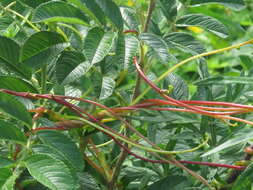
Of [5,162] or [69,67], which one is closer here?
[5,162]

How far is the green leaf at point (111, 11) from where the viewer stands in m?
0.79

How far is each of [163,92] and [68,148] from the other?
0.62ft

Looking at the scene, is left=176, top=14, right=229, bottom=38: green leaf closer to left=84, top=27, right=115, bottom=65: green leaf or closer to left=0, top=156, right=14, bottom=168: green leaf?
left=84, top=27, right=115, bottom=65: green leaf

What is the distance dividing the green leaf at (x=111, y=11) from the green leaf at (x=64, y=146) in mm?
194

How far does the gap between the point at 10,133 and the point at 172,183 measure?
1.10 ft

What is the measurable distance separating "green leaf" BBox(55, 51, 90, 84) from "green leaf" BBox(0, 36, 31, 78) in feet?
0.20

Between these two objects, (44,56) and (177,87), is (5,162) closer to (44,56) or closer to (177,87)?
(44,56)

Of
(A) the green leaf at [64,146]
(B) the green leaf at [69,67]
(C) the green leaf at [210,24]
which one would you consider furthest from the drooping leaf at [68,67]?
(C) the green leaf at [210,24]

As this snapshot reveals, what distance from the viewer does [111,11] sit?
795 millimetres

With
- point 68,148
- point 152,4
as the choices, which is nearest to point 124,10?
point 152,4

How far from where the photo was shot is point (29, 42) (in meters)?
0.78

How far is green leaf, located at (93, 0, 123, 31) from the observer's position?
788mm

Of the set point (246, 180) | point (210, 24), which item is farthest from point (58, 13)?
point (246, 180)

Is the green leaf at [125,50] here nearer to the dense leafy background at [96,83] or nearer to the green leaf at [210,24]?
the dense leafy background at [96,83]
